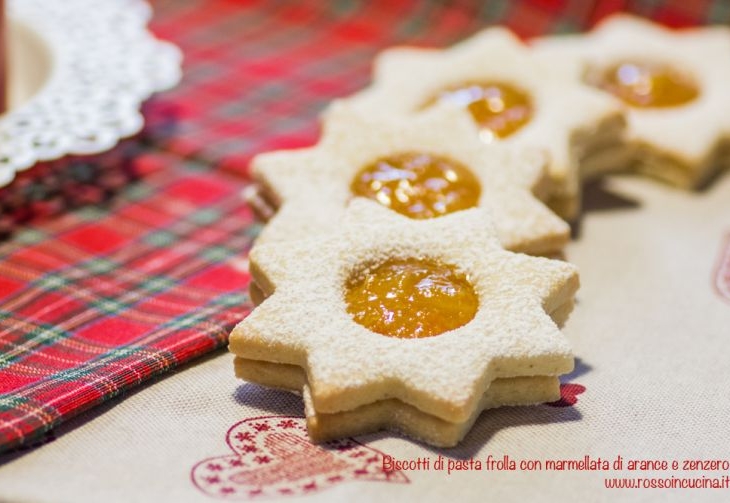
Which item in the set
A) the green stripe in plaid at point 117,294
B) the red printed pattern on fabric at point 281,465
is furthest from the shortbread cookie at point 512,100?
the red printed pattern on fabric at point 281,465

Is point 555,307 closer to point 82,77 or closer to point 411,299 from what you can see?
point 411,299

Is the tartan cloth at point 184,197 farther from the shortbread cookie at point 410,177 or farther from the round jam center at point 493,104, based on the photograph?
the round jam center at point 493,104

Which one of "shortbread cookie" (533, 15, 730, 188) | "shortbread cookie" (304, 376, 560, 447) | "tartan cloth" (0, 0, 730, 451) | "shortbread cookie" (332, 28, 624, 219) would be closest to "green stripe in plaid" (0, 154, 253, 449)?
"tartan cloth" (0, 0, 730, 451)

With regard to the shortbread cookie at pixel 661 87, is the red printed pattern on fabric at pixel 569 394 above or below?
below

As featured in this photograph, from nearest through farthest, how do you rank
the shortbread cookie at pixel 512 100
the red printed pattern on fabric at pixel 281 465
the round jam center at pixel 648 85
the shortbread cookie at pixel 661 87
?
the red printed pattern on fabric at pixel 281 465
the shortbread cookie at pixel 512 100
the shortbread cookie at pixel 661 87
the round jam center at pixel 648 85

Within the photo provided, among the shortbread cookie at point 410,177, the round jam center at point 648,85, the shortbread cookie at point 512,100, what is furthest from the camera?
the round jam center at point 648,85

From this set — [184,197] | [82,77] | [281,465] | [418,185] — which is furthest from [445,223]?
[82,77]

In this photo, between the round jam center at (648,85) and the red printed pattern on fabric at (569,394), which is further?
the round jam center at (648,85)
